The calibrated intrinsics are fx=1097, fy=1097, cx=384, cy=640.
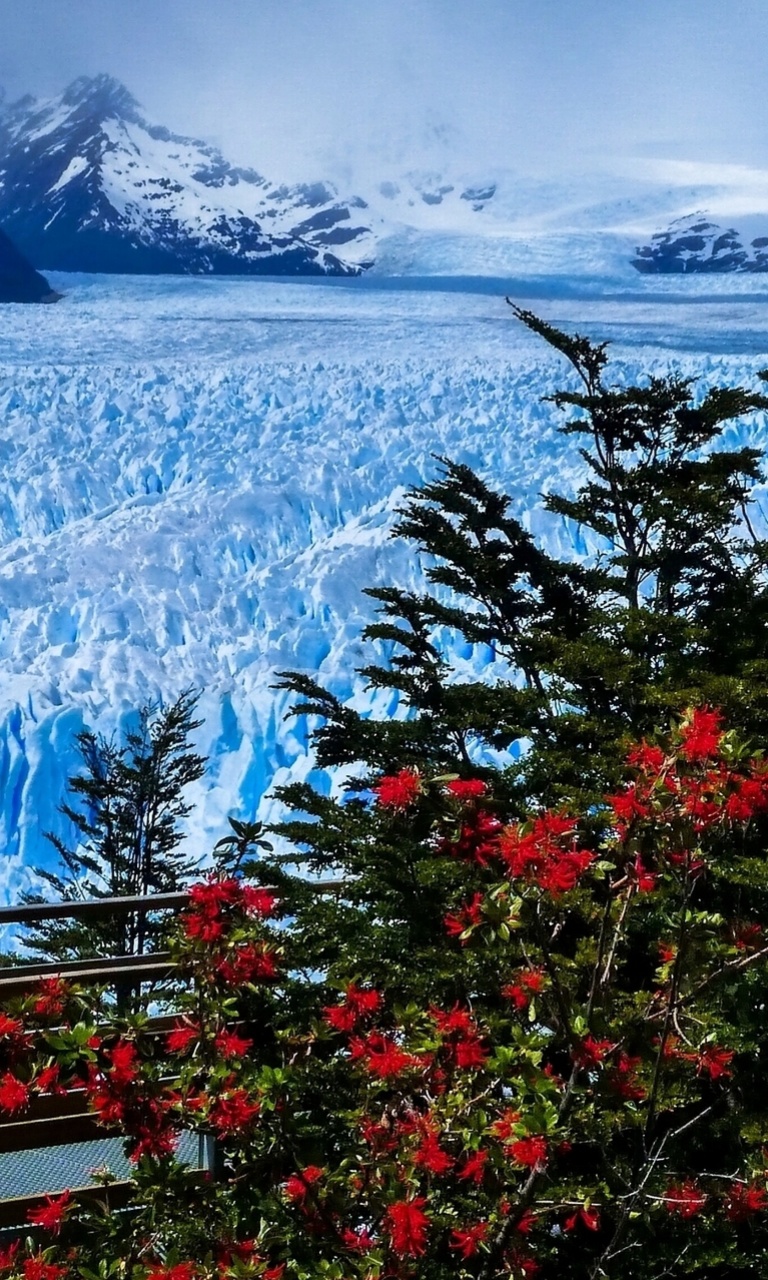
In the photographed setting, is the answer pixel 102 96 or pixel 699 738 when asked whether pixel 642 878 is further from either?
pixel 102 96

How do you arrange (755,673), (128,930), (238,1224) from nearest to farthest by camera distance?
(238,1224)
(755,673)
(128,930)

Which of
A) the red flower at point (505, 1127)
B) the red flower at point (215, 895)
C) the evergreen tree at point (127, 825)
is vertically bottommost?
the evergreen tree at point (127, 825)

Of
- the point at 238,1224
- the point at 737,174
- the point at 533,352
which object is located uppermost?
the point at 737,174

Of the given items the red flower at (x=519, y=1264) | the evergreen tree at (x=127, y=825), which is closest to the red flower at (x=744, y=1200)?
the red flower at (x=519, y=1264)

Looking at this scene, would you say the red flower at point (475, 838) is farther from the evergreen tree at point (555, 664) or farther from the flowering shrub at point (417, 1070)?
the evergreen tree at point (555, 664)

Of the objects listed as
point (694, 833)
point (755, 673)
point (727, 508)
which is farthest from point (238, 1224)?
point (727, 508)

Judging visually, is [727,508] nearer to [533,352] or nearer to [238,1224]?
[238,1224]
